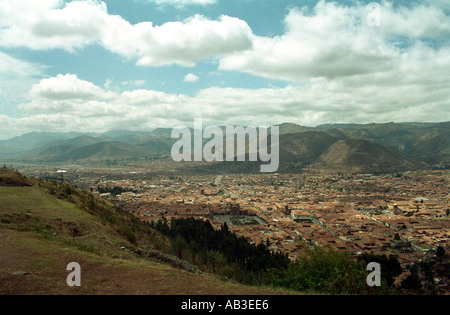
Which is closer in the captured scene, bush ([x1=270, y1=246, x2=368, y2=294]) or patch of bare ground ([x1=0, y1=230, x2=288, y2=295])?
patch of bare ground ([x1=0, y1=230, x2=288, y2=295])

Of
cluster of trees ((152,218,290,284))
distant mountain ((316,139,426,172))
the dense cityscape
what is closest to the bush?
cluster of trees ((152,218,290,284))

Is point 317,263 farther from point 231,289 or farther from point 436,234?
point 436,234

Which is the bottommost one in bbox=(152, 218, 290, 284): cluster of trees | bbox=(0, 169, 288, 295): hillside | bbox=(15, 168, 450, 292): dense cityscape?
bbox=(15, 168, 450, 292): dense cityscape

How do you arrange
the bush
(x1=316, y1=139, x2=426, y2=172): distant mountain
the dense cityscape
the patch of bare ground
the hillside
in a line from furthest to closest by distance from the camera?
(x1=316, y1=139, x2=426, y2=172): distant mountain → the dense cityscape → the bush → the hillside → the patch of bare ground

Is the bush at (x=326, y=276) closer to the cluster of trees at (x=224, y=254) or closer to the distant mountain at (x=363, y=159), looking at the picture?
the cluster of trees at (x=224, y=254)

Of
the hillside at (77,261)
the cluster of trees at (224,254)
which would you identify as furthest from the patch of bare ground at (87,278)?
the cluster of trees at (224,254)

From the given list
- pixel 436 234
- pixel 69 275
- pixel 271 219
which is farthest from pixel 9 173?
pixel 436 234

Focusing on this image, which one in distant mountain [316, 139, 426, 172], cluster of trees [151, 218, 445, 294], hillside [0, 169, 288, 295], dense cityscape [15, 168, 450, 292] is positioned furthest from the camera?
distant mountain [316, 139, 426, 172]

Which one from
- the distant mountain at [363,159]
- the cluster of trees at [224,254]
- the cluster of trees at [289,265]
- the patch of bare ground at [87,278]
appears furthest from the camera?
the distant mountain at [363,159]

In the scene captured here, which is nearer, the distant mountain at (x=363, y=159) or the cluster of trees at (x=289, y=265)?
the cluster of trees at (x=289, y=265)

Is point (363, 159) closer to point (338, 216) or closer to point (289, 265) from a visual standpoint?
point (338, 216)

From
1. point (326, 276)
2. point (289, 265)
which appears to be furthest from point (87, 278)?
point (289, 265)

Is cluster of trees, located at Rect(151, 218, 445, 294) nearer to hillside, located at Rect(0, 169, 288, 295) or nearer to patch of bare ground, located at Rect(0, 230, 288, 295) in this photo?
hillside, located at Rect(0, 169, 288, 295)
